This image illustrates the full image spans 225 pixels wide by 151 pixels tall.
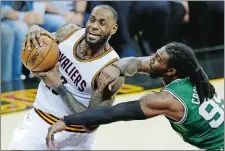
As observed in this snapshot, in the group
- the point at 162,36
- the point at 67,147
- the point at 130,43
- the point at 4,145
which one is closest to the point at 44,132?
the point at 67,147

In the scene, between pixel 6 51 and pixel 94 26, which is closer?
pixel 94 26

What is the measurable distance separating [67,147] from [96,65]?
37 centimetres

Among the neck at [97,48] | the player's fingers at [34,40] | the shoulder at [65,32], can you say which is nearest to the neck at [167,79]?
the neck at [97,48]

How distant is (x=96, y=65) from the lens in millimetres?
2062

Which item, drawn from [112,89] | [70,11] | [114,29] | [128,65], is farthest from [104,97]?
[70,11]

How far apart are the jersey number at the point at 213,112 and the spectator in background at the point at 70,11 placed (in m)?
0.52

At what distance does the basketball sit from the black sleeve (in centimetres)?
19

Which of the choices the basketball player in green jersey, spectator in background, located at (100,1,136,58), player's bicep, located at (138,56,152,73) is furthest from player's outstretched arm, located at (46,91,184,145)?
spectator in background, located at (100,1,136,58)

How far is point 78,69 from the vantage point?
2.08 metres

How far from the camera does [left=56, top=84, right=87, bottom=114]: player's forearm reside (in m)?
2.11

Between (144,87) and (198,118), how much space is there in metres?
0.29

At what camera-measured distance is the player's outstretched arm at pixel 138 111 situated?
197 cm

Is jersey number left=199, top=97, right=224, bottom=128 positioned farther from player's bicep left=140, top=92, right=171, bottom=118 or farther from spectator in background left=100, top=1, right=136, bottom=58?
spectator in background left=100, top=1, right=136, bottom=58

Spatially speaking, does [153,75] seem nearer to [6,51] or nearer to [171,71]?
[171,71]
